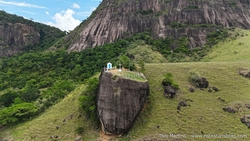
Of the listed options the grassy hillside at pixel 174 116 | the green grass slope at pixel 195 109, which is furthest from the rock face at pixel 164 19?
the grassy hillside at pixel 174 116

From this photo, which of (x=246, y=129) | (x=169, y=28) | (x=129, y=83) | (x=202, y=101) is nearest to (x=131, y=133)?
(x=129, y=83)

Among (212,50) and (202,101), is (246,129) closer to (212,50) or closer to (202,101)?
(202,101)

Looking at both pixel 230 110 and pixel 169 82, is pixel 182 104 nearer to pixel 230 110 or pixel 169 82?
pixel 169 82

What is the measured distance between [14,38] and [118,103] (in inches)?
5360

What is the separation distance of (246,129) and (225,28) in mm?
76308

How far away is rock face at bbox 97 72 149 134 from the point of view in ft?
116

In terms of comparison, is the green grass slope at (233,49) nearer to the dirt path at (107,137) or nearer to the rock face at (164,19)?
the rock face at (164,19)

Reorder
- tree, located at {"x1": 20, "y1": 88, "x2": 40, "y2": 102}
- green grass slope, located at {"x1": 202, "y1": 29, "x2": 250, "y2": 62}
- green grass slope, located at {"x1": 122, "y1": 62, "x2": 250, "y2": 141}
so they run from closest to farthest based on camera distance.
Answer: green grass slope, located at {"x1": 122, "y1": 62, "x2": 250, "y2": 141}
tree, located at {"x1": 20, "y1": 88, "x2": 40, "y2": 102}
green grass slope, located at {"x1": 202, "y1": 29, "x2": 250, "y2": 62}

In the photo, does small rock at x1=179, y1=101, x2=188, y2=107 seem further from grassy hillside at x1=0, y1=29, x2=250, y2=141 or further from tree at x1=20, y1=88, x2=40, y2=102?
tree at x1=20, y1=88, x2=40, y2=102

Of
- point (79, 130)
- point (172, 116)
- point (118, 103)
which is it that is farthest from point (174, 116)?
point (79, 130)

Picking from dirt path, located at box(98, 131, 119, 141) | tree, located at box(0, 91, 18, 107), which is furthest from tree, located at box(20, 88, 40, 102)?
dirt path, located at box(98, 131, 119, 141)

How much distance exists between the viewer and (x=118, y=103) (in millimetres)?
35531

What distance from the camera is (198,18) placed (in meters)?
104

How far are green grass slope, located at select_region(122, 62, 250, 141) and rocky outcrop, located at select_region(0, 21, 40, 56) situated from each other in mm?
121939
